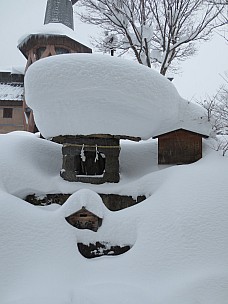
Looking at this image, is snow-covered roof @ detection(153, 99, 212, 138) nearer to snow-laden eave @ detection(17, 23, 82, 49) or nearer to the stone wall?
the stone wall

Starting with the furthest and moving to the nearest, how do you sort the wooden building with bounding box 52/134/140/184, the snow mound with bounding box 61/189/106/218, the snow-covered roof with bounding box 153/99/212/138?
the snow-covered roof with bounding box 153/99/212/138, the wooden building with bounding box 52/134/140/184, the snow mound with bounding box 61/189/106/218

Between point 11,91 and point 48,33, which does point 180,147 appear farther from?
point 11,91

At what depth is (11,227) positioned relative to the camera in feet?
17.1

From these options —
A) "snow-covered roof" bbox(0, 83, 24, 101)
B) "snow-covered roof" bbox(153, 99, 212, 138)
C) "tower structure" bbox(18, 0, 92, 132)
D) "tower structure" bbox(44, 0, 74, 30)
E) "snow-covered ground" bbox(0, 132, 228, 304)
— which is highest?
"tower structure" bbox(44, 0, 74, 30)

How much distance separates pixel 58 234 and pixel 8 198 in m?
1.28

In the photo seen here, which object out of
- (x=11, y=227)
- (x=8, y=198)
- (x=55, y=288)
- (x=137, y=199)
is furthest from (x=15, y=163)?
(x=55, y=288)

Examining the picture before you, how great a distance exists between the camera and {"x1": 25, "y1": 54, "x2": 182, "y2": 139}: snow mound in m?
6.89

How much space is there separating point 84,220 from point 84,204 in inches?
14.0

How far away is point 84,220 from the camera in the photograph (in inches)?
235

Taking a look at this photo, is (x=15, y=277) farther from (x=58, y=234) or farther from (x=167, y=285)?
(x=167, y=285)

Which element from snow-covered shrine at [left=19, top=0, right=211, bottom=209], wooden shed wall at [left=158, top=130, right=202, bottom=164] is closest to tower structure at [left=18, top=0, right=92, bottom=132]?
snow-covered shrine at [left=19, top=0, right=211, bottom=209]

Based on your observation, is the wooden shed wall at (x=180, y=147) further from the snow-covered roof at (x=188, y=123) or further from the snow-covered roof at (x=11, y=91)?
the snow-covered roof at (x=11, y=91)

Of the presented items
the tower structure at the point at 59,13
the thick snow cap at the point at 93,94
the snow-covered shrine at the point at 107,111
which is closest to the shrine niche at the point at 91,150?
the snow-covered shrine at the point at 107,111

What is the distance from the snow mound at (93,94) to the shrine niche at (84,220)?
222cm
